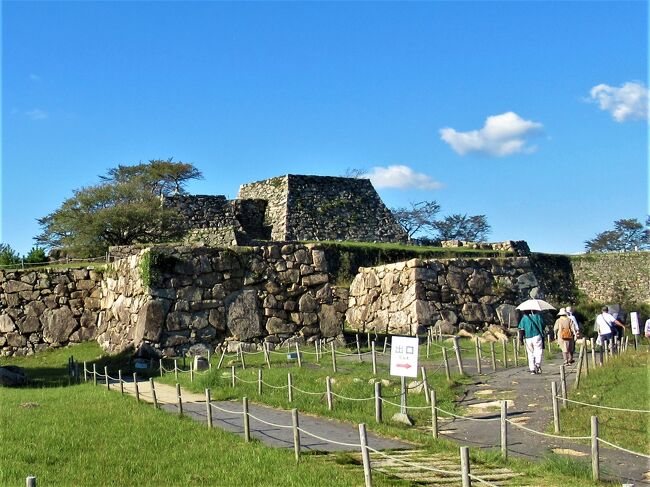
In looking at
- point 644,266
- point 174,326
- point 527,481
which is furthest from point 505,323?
point 644,266

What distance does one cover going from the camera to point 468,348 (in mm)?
21141

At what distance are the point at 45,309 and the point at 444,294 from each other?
13.1 meters

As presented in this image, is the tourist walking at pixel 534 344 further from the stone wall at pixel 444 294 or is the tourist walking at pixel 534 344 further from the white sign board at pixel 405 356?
the stone wall at pixel 444 294

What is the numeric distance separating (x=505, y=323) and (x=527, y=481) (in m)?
19.1

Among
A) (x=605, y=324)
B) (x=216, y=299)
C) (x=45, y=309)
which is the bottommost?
(x=605, y=324)

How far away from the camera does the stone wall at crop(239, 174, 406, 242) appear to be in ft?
118

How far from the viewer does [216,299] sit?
2188 cm

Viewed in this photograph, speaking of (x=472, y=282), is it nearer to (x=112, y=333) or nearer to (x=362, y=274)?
(x=362, y=274)

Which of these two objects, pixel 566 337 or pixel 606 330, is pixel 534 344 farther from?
pixel 606 330

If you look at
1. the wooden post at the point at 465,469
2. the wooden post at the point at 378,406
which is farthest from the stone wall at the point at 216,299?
the wooden post at the point at 465,469

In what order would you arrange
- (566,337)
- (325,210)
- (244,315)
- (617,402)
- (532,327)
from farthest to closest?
1. (325,210)
2. (244,315)
3. (566,337)
4. (532,327)
5. (617,402)

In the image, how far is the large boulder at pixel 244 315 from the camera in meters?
21.8

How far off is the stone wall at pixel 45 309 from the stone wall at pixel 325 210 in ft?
40.2

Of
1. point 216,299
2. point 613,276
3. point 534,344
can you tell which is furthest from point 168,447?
point 613,276
